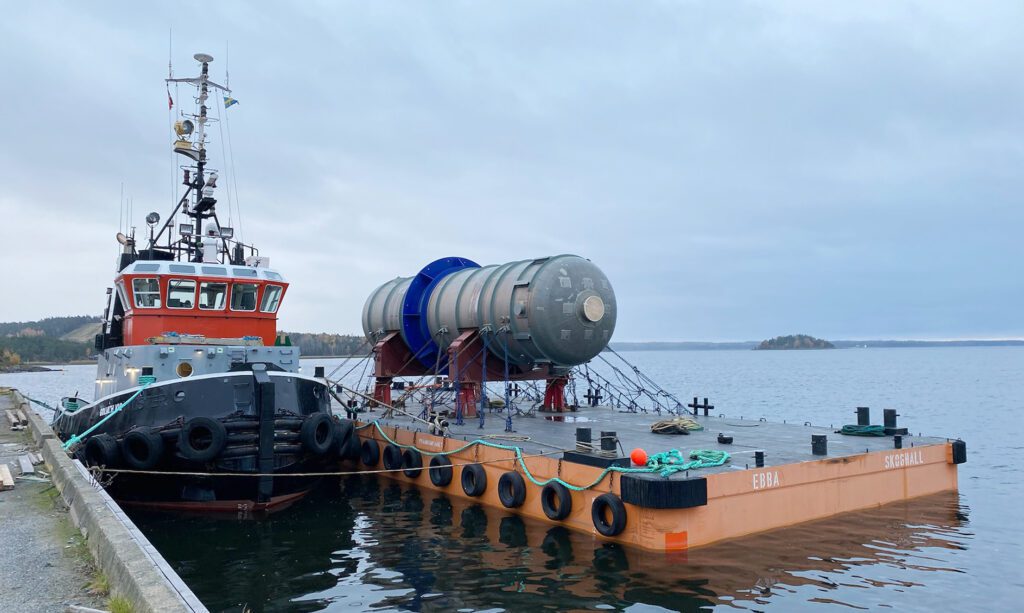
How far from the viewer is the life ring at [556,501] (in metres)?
14.4

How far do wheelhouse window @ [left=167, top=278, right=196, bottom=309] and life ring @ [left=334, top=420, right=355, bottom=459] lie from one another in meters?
5.11

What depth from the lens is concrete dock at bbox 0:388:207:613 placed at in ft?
21.4

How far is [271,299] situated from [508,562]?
11.0m

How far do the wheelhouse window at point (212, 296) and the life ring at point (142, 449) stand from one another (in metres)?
4.49

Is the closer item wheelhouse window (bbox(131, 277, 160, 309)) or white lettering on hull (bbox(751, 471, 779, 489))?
white lettering on hull (bbox(751, 471, 779, 489))

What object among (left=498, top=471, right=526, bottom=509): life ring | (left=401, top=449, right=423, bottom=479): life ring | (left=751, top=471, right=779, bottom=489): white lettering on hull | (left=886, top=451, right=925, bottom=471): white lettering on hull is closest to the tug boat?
(left=401, top=449, right=423, bottom=479): life ring

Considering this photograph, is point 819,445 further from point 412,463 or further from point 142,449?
point 142,449

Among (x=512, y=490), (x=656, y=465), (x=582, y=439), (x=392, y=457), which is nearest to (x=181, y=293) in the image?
(x=392, y=457)

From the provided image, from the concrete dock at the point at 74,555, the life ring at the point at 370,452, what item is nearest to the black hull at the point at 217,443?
the concrete dock at the point at 74,555

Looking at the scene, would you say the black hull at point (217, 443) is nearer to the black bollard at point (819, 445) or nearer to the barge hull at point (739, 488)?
the barge hull at point (739, 488)

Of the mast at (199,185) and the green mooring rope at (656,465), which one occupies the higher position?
the mast at (199,185)

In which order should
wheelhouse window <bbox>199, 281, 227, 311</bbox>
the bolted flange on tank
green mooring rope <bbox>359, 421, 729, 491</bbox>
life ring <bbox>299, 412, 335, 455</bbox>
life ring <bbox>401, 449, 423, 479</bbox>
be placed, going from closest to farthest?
green mooring rope <bbox>359, 421, 729, 491</bbox> → life ring <bbox>299, 412, 335, 455</bbox> → wheelhouse window <bbox>199, 281, 227, 311</bbox> → life ring <bbox>401, 449, 423, 479</bbox> → the bolted flange on tank

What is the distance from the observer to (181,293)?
18859mm

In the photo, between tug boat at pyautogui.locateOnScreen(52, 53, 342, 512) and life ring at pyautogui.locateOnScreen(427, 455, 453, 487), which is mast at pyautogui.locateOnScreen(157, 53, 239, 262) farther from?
life ring at pyautogui.locateOnScreen(427, 455, 453, 487)
